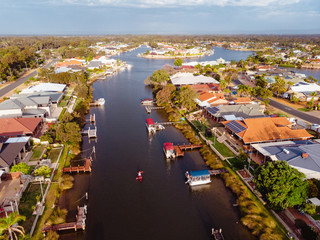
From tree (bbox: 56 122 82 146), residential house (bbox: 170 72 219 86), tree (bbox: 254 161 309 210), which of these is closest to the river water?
tree (bbox: 56 122 82 146)

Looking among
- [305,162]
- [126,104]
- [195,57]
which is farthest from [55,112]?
[195,57]

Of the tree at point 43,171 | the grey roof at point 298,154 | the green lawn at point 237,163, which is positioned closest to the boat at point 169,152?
the green lawn at point 237,163

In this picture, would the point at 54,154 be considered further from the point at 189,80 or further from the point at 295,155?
the point at 189,80

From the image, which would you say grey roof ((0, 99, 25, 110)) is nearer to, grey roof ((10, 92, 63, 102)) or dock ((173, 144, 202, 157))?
grey roof ((10, 92, 63, 102))

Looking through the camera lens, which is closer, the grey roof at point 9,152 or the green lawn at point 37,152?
the grey roof at point 9,152

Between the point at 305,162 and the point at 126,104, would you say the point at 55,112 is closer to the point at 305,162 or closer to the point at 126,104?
the point at 126,104

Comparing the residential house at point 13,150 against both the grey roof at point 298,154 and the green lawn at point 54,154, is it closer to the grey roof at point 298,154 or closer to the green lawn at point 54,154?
the green lawn at point 54,154
